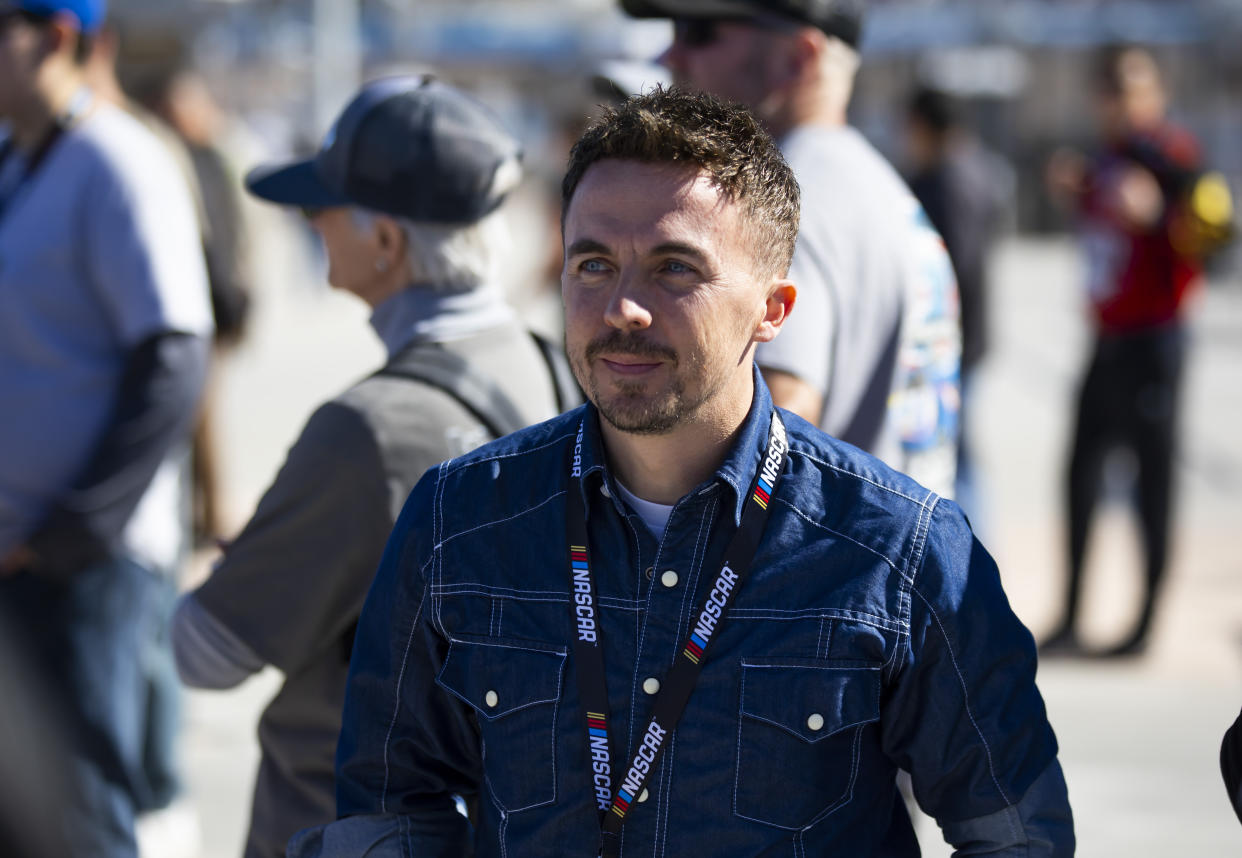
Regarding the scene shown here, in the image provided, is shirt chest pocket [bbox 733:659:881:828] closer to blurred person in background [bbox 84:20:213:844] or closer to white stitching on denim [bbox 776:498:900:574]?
white stitching on denim [bbox 776:498:900:574]

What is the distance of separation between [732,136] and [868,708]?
27.2 inches

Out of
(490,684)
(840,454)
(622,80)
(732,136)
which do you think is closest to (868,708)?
(840,454)

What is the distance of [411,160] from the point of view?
2.45 m

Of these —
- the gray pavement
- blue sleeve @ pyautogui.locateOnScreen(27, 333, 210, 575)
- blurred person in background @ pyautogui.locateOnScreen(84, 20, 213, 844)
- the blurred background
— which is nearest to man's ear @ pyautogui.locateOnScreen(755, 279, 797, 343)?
the blurred background

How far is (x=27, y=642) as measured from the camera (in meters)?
3.33

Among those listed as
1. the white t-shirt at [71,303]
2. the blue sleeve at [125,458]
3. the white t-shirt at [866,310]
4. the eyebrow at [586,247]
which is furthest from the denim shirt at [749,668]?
the white t-shirt at [71,303]

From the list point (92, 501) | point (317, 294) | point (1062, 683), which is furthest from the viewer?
point (317, 294)

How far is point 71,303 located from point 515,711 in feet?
6.59

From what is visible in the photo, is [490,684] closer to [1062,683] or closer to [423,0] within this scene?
[1062,683]

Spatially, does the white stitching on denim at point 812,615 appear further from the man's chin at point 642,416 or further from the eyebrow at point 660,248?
the eyebrow at point 660,248

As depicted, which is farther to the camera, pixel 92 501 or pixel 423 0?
pixel 423 0

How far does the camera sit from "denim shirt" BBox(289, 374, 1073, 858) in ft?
5.61

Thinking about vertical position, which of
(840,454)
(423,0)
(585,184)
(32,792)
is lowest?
(32,792)

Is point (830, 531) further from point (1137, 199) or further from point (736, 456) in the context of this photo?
point (1137, 199)
